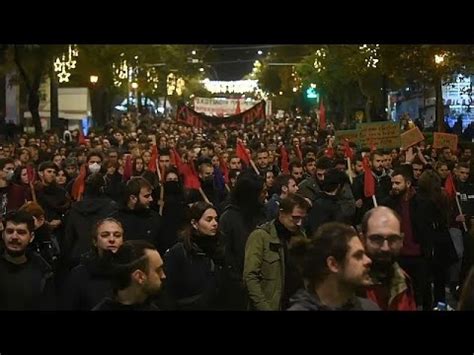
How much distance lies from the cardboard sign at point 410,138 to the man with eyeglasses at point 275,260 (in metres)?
4.62

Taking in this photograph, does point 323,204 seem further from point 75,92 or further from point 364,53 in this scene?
point 75,92

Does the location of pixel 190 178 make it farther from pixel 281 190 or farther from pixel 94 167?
pixel 94 167

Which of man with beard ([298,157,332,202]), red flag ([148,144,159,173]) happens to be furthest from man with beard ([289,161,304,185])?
red flag ([148,144,159,173])

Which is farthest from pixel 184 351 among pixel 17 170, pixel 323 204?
pixel 17 170

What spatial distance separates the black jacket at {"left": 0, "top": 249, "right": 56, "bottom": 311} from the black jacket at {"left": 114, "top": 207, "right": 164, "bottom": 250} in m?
1.22

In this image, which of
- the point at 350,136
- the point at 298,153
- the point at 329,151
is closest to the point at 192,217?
the point at 350,136

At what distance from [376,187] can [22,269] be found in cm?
445

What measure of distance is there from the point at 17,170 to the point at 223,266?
13.1 feet

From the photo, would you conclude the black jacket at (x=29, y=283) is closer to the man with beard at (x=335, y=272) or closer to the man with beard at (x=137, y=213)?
the man with beard at (x=137, y=213)

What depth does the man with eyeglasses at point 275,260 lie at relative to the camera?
7422 mm

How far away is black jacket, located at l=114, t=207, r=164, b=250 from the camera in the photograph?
880cm

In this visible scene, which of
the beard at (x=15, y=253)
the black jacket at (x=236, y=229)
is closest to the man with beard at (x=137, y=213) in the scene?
the black jacket at (x=236, y=229)

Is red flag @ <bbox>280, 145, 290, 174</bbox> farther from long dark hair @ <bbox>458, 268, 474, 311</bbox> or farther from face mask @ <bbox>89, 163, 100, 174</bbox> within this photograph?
long dark hair @ <bbox>458, 268, 474, 311</bbox>
